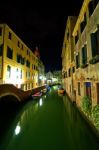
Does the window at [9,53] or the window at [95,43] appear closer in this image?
the window at [95,43]

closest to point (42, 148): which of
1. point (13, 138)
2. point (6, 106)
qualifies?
point (13, 138)

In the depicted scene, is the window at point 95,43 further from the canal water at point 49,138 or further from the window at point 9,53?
the window at point 9,53

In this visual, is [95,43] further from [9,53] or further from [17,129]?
[9,53]

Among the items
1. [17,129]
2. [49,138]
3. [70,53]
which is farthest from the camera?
[70,53]

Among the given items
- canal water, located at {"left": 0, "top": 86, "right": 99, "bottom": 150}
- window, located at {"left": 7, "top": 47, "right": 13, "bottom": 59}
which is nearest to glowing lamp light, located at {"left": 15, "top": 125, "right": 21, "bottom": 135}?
canal water, located at {"left": 0, "top": 86, "right": 99, "bottom": 150}

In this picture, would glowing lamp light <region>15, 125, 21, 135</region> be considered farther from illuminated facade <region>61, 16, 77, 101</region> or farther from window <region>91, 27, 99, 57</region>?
illuminated facade <region>61, 16, 77, 101</region>

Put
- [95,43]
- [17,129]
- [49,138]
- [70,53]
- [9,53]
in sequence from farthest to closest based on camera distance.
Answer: [70,53], [9,53], [17,129], [49,138], [95,43]

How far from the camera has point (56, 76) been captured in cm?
11938

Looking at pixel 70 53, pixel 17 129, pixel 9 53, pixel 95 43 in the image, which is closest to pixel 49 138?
pixel 17 129

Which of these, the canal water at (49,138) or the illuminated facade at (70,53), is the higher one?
the illuminated facade at (70,53)

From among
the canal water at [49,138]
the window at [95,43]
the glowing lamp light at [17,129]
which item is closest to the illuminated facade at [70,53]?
the canal water at [49,138]

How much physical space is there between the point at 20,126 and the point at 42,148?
5.66 metres

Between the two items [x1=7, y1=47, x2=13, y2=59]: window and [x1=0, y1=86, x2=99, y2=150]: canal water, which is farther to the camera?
[x1=7, y1=47, x2=13, y2=59]: window

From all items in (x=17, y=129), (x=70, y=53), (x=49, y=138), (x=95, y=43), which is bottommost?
(x=17, y=129)
